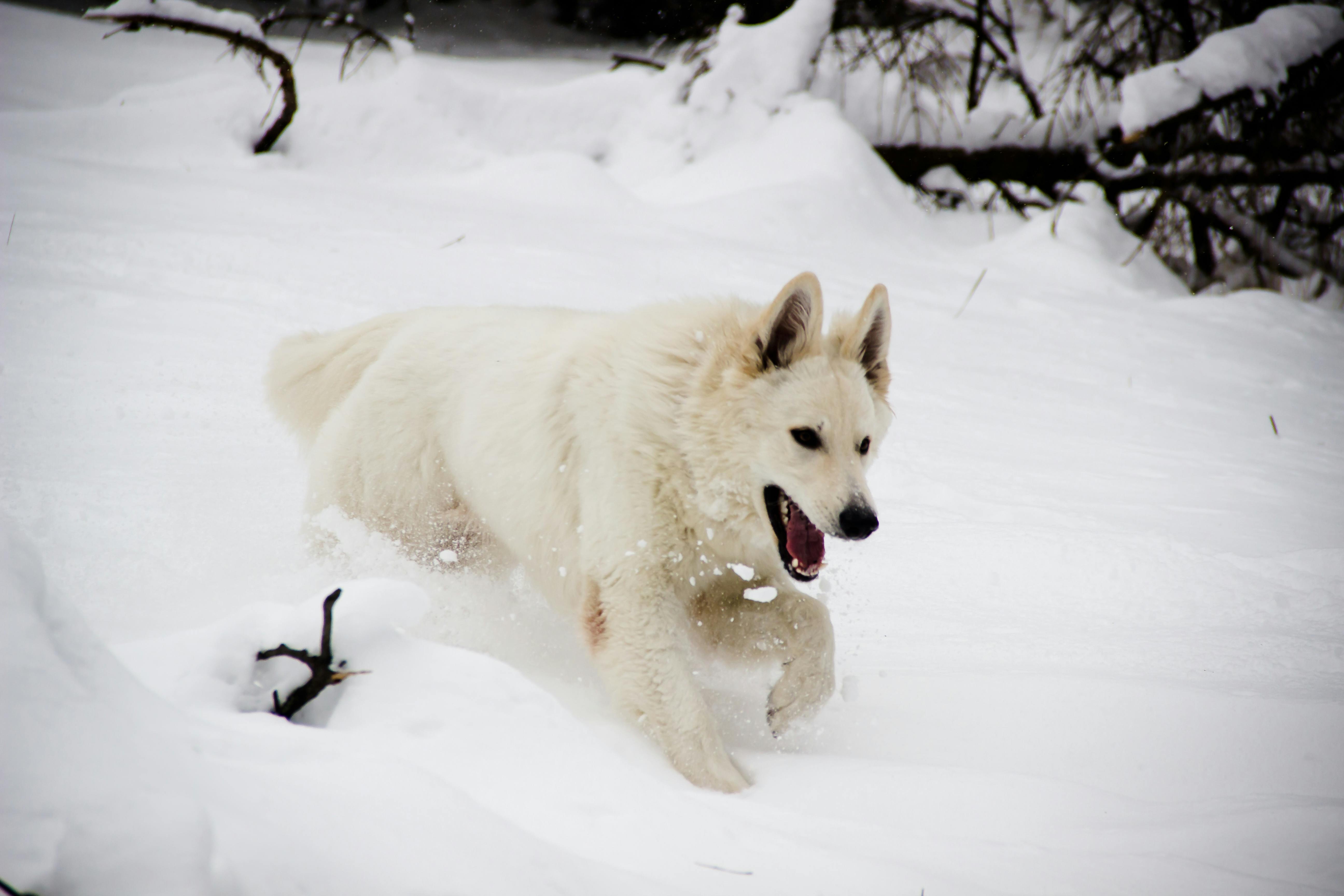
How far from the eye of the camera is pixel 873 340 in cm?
296

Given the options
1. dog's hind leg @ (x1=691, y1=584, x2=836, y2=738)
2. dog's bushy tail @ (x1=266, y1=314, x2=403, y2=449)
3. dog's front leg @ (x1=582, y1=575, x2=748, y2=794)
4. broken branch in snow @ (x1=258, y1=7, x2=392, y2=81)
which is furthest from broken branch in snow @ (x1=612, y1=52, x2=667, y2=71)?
dog's front leg @ (x1=582, y1=575, x2=748, y2=794)

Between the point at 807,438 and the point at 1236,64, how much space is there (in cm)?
871

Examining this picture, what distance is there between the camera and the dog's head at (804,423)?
2623mm

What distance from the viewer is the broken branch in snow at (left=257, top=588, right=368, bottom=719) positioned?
61.8 inches

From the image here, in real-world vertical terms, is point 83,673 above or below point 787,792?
above

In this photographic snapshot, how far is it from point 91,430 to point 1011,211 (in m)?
10.1

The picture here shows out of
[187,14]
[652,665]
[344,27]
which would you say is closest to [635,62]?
[344,27]

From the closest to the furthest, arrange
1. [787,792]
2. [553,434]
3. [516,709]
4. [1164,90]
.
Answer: [516,709]
[787,792]
[553,434]
[1164,90]

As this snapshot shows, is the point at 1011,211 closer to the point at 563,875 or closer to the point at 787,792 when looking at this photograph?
the point at 787,792

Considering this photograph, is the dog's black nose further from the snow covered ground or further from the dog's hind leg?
the snow covered ground

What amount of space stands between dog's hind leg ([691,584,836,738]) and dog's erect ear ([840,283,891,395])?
84 cm

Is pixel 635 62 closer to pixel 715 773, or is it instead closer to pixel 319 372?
pixel 319 372

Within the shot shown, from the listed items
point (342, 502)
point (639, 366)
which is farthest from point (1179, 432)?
point (342, 502)

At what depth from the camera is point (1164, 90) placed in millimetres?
8555
